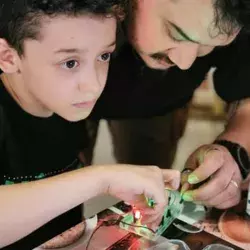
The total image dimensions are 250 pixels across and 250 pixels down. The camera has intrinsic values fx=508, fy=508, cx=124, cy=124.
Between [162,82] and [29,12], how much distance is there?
33cm

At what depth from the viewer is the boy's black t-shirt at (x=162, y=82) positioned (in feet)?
2.71

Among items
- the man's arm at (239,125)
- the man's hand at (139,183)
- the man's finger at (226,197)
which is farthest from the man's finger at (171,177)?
the man's arm at (239,125)

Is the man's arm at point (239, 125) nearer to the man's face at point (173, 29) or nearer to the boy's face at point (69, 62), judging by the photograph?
the man's face at point (173, 29)

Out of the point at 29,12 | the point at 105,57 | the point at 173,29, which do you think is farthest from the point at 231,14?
the point at 29,12

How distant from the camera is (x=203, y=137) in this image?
3.36ft

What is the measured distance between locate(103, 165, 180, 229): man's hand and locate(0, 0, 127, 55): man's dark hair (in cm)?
21

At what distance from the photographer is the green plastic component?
796 mm

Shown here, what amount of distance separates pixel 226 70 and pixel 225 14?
220 millimetres

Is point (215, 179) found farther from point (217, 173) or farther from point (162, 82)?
point (162, 82)

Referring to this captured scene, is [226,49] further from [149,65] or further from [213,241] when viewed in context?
[213,241]

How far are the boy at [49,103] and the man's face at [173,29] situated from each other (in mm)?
65

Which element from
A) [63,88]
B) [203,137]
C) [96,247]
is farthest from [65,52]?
[203,137]

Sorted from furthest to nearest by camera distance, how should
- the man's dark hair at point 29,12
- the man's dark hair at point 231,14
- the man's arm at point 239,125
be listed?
the man's arm at point 239,125
the man's dark hair at point 231,14
the man's dark hair at point 29,12

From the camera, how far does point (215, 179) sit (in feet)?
2.77
